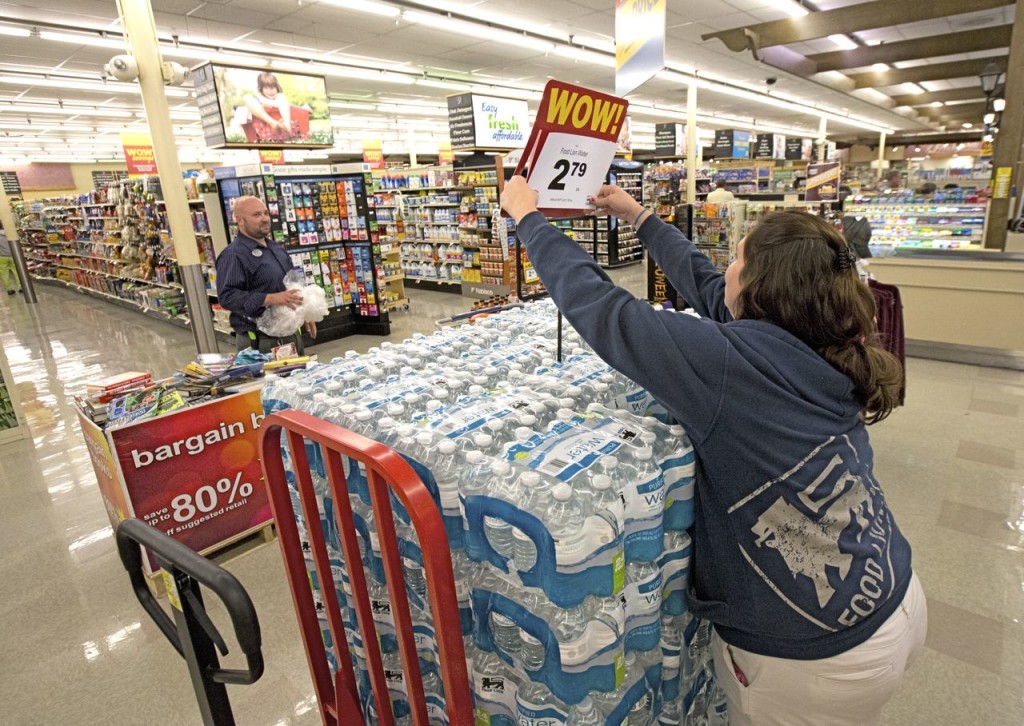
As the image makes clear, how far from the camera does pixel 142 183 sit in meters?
9.31

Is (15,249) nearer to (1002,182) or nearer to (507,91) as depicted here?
(507,91)

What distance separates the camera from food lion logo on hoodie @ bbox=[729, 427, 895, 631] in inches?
45.7

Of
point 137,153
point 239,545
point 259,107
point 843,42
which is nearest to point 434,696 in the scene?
point 239,545

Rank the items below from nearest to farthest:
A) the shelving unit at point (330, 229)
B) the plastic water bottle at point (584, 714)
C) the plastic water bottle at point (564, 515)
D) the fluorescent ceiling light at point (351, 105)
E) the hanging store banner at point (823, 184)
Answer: the plastic water bottle at point (564, 515) < the plastic water bottle at point (584, 714) < the hanging store banner at point (823, 184) < the shelving unit at point (330, 229) < the fluorescent ceiling light at point (351, 105)

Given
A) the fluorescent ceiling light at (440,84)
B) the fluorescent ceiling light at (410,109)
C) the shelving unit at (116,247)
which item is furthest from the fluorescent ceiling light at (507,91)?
the shelving unit at (116,247)

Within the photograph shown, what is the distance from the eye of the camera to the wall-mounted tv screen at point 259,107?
23.8 feet

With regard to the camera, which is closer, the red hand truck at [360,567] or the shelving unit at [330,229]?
the red hand truck at [360,567]

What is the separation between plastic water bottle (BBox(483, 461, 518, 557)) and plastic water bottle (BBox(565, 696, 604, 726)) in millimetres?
324

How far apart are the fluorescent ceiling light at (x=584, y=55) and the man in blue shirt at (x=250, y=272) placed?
9.00m

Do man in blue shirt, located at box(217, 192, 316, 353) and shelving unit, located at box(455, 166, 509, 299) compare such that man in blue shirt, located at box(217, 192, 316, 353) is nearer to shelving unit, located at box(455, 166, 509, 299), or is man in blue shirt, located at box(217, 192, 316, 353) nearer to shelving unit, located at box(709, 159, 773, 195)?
shelving unit, located at box(455, 166, 509, 299)

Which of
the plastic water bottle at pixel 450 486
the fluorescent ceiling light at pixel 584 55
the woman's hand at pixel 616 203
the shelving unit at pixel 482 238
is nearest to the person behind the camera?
the plastic water bottle at pixel 450 486

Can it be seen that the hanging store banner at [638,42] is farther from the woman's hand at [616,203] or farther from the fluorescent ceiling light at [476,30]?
the fluorescent ceiling light at [476,30]

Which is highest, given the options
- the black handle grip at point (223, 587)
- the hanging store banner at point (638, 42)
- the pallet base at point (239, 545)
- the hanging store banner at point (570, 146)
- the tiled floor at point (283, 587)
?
the hanging store banner at point (638, 42)

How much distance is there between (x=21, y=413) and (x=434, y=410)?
18.5 ft
